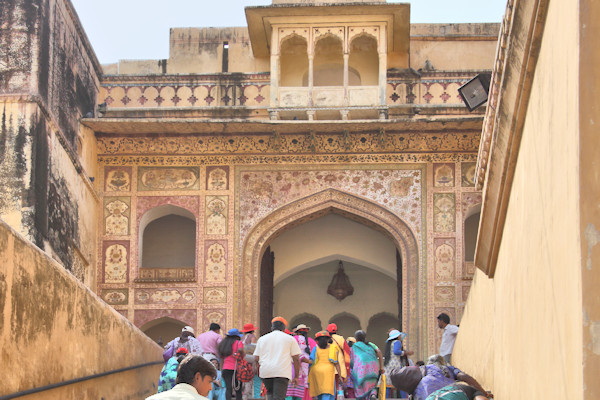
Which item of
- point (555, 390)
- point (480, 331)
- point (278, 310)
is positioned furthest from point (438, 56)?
point (555, 390)

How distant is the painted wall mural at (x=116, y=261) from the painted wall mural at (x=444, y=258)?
4.47m

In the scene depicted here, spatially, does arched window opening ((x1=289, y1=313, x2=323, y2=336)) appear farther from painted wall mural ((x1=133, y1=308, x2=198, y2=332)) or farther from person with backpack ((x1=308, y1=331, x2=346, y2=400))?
person with backpack ((x1=308, y1=331, x2=346, y2=400))

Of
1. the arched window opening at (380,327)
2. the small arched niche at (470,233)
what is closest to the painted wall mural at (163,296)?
the small arched niche at (470,233)

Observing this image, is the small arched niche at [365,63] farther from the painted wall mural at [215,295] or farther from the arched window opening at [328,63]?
the painted wall mural at [215,295]

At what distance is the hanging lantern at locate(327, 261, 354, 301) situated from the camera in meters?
17.4

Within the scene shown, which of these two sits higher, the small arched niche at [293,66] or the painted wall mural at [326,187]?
the small arched niche at [293,66]

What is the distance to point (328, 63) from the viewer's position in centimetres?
1445

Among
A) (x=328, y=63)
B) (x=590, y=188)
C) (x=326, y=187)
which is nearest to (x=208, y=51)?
(x=328, y=63)

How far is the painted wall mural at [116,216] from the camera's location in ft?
43.9

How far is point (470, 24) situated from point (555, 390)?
11.6 metres

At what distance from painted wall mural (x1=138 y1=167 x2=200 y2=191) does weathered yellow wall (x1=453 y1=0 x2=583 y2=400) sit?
8659 mm

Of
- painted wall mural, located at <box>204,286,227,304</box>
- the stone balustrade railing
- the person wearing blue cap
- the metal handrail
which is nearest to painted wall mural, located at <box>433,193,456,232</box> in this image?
the stone balustrade railing

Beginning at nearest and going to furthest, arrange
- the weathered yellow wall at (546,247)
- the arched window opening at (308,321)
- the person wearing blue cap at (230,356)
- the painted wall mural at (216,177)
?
the weathered yellow wall at (546,247) → the person wearing blue cap at (230,356) → the painted wall mural at (216,177) → the arched window opening at (308,321)

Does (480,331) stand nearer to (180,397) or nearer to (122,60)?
(180,397)
